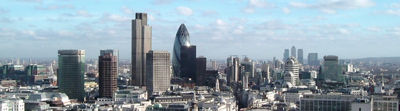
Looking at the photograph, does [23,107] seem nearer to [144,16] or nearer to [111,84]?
[111,84]

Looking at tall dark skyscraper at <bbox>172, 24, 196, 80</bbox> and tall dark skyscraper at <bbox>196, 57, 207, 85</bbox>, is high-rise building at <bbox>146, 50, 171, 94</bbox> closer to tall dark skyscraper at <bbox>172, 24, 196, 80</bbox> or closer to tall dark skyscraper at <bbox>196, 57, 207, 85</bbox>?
tall dark skyscraper at <bbox>196, 57, 207, 85</bbox>

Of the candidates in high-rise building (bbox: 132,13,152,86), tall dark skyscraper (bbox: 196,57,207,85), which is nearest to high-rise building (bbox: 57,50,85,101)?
high-rise building (bbox: 132,13,152,86)

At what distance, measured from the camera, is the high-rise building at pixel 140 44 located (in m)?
164

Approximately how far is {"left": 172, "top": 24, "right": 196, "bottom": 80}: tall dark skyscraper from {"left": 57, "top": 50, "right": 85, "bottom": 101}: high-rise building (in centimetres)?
6148

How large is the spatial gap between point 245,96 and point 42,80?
82.8 m

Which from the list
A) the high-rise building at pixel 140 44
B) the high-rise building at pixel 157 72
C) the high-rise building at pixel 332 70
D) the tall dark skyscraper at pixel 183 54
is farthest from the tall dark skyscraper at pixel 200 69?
the high-rise building at pixel 332 70

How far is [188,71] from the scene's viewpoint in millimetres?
191750

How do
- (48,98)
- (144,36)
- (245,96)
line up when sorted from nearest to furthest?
(48,98) → (245,96) → (144,36)

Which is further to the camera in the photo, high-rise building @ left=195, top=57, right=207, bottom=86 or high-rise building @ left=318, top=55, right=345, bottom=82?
high-rise building @ left=318, top=55, right=345, bottom=82

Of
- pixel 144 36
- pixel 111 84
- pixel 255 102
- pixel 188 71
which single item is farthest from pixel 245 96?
pixel 188 71

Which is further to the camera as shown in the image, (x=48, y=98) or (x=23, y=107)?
(x=48, y=98)

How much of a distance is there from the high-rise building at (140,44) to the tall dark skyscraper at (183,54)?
2393cm

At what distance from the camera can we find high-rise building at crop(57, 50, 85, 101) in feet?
436

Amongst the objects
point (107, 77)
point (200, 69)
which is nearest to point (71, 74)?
point (107, 77)
